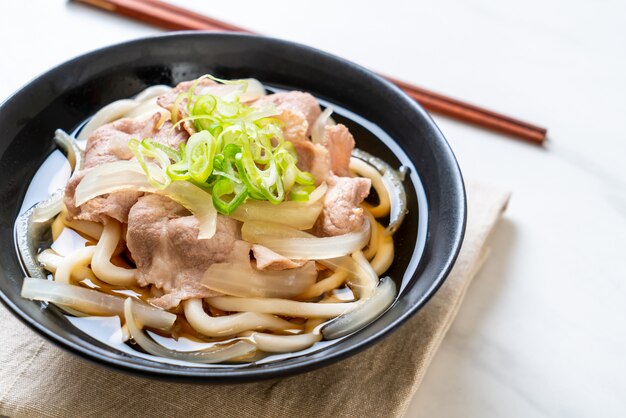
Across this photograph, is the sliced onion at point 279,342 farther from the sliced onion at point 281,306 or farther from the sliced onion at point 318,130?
the sliced onion at point 318,130

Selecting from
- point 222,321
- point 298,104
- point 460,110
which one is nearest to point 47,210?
point 222,321

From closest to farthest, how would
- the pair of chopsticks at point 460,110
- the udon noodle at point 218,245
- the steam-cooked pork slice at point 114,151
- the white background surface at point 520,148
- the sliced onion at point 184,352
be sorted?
the sliced onion at point 184,352, the udon noodle at point 218,245, the steam-cooked pork slice at point 114,151, the white background surface at point 520,148, the pair of chopsticks at point 460,110

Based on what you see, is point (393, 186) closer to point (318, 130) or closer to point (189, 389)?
point (318, 130)

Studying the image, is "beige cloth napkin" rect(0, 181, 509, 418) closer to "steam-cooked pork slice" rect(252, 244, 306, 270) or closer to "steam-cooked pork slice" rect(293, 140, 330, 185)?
"steam-cooked pork slice" rect(252, 244, 306, 270)

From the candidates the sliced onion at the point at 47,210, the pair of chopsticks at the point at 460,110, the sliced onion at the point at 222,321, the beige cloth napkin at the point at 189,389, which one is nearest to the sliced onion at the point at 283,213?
the sliced onion at the point at 222,321

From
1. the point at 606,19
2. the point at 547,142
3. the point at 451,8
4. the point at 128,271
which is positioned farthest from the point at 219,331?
the point at 606,19

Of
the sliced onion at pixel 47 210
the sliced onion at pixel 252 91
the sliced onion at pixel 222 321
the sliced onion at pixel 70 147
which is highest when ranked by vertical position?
the sliced onion at pixel 252 91
